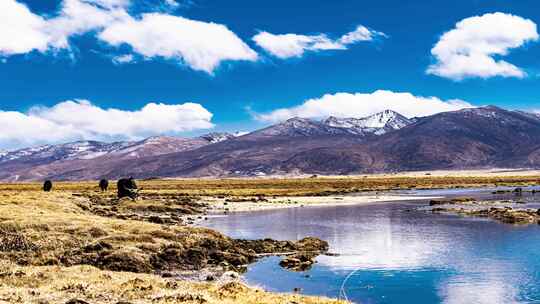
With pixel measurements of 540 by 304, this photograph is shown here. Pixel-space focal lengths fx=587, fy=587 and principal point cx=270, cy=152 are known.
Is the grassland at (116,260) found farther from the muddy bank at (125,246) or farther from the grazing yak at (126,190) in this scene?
the grazing yak at (126,190)

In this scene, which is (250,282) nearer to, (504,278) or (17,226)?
(504,278)

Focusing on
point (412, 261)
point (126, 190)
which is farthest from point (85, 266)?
point (126, 190)

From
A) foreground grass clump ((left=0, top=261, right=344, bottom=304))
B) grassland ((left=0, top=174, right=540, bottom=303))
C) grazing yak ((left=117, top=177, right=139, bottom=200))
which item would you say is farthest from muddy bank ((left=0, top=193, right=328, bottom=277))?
grazing yak ((left=117, top=177, right=139, bottom=200))

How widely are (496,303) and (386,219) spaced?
4310 cm

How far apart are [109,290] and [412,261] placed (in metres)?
22.4

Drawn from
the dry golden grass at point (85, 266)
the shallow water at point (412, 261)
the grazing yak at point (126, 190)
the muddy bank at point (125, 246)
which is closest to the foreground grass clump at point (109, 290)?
the dry golden grass at point (85, 266)

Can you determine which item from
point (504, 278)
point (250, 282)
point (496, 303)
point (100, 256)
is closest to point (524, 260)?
point (504, 278)

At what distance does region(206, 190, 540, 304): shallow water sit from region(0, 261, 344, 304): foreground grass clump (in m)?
5.85

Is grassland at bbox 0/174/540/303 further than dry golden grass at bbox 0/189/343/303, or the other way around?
grassland at bbox 0/174/540/303

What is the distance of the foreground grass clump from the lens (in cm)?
2545

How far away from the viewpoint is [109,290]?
27812 mm

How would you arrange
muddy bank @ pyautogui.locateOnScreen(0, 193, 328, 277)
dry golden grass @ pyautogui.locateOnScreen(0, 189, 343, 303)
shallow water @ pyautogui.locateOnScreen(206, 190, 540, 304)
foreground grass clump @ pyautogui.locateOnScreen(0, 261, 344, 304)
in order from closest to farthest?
foreground grass clump @ pyautogui.locateOnScreen(0, 261, 344, 304), dry golden grass @ pyautogui.locateOnScreen(0, 189, 343, 303), shallow water @ pyautogui.locateOnScreen(206, 190, 540, 304), muddy bank @ pyautogui.locateOnScreen(0, 193, 328, 277)

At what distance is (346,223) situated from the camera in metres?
68.1

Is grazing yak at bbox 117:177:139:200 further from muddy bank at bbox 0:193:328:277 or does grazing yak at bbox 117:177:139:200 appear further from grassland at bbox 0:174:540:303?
muddy bank at bbox 0:193:328:277
